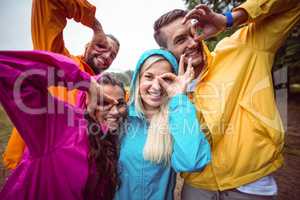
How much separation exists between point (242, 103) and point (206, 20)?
0.68 metres

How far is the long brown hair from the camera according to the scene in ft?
5.73

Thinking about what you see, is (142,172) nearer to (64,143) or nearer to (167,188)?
(167,188)

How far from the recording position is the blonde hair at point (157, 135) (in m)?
1.90

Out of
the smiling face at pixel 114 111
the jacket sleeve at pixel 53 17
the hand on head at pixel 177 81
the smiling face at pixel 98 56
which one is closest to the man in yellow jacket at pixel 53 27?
the jacket sleeve at pixel 53 17

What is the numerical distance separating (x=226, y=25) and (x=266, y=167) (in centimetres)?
106

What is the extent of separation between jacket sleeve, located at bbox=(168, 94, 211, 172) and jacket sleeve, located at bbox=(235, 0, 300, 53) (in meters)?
0.72

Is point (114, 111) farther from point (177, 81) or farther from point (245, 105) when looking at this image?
point (245, 105)

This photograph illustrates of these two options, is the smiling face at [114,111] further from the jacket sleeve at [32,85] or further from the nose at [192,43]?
the nose at [192,43]

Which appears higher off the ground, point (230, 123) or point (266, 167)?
point (230, 123)

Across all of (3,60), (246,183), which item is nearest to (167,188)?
(246,183)

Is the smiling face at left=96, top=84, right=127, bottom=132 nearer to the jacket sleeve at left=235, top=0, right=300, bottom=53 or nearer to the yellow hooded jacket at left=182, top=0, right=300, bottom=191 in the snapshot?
the yellow hooded jacket at left=182, top=0, right=300, bottom=191

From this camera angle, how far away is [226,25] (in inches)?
70.7

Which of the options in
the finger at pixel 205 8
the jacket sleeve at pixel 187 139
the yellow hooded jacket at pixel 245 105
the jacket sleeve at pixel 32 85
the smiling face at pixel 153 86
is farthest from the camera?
the smiling face at pixel 153 86

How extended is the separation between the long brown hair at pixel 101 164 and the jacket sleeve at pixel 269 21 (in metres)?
1.32
